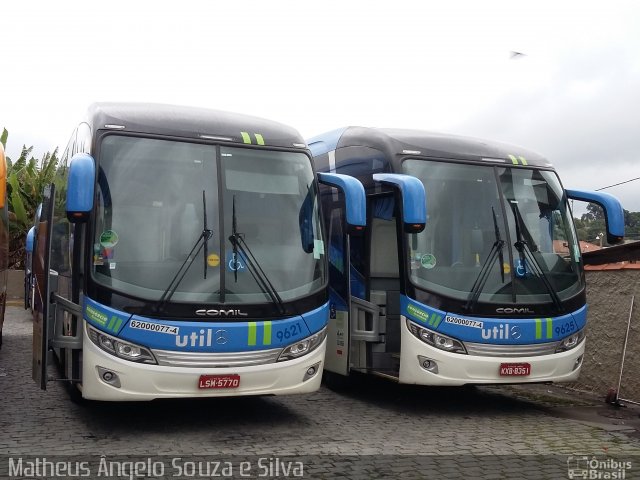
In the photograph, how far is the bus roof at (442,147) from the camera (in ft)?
31.1

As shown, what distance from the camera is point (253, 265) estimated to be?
7.97 meters

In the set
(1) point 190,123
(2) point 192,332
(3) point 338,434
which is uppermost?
(1) point 190,123

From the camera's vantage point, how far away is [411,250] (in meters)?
9.05

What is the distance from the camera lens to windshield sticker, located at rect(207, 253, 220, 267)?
780 cm

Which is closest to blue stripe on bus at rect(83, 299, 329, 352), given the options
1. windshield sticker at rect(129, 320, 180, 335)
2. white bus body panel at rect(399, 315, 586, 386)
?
windshield sticker at rect(129, 320, 180, 335)

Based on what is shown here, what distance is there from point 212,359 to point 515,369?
3408mm

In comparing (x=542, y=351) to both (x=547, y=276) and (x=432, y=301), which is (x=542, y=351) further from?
(x=432, y=301)

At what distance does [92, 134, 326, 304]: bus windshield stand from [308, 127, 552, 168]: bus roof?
162 centimetres

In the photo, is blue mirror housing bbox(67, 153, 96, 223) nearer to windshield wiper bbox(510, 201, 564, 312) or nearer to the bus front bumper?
the bus front bumper

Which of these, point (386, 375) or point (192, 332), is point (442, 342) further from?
point (192, 332)

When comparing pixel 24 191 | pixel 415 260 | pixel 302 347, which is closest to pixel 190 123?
pixel 302 347

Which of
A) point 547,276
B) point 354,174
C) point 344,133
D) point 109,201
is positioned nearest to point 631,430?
point 547,276

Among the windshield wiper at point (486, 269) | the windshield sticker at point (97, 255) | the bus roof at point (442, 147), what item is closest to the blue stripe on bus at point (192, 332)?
the windshield sticker at point (97, 255)

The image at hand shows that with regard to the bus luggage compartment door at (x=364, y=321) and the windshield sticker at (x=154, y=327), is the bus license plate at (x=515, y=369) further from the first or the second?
the windshield sticker at (x=154, y=327)
